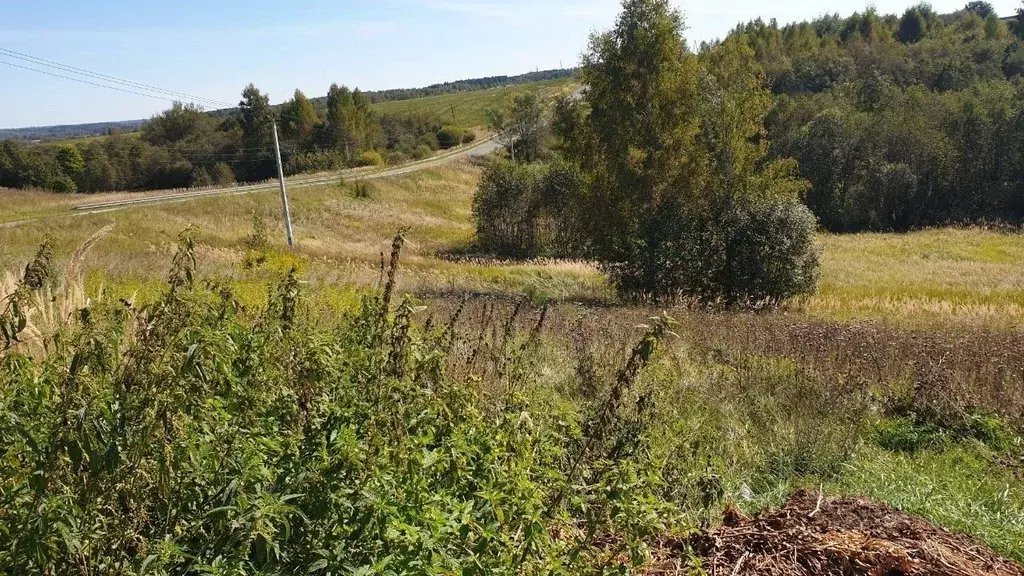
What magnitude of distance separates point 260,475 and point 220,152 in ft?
250

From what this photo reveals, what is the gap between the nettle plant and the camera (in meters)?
2.03

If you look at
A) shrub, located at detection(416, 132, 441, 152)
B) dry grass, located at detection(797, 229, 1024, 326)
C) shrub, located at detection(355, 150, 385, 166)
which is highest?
shrub, located at detection(416, 132, 441, 152)

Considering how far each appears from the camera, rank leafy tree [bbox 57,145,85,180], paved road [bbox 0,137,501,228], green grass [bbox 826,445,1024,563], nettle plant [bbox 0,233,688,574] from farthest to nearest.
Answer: leafy tree [bbox 57,145,85,180] < paved road [bbox 0,137,501,228] < green grass [bbox 826,445,1024,563] < nettle plant [bbox 0,233,688,574]

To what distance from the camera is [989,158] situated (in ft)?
158

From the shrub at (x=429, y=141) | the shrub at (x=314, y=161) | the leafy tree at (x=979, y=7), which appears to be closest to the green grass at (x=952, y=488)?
the shrub at (x=314, y=161)

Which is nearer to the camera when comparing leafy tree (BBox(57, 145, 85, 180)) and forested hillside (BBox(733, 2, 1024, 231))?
forested hillside (BBox(733, 2, 1024, 231))

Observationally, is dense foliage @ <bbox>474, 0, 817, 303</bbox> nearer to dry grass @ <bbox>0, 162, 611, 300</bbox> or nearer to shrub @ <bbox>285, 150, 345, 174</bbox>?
dry grass @ <bbox>0, 162, 611, 300</bbox>

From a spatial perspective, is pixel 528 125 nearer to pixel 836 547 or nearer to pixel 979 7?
pixel 836 547

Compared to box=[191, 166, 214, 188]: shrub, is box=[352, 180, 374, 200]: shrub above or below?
below

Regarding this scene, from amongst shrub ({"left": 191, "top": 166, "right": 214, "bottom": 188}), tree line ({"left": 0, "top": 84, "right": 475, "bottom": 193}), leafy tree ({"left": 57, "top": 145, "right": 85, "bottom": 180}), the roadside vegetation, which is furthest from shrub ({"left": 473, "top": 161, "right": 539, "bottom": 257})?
leafy tree ({"left": 57, "top": 145, "right": 85, "bottom": 180})

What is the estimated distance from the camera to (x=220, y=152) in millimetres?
70312

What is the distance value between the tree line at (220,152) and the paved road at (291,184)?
636 cm

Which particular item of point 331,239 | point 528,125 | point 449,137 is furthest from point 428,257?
point 449,137

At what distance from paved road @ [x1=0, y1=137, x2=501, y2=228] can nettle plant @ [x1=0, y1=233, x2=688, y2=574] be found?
27359mm
